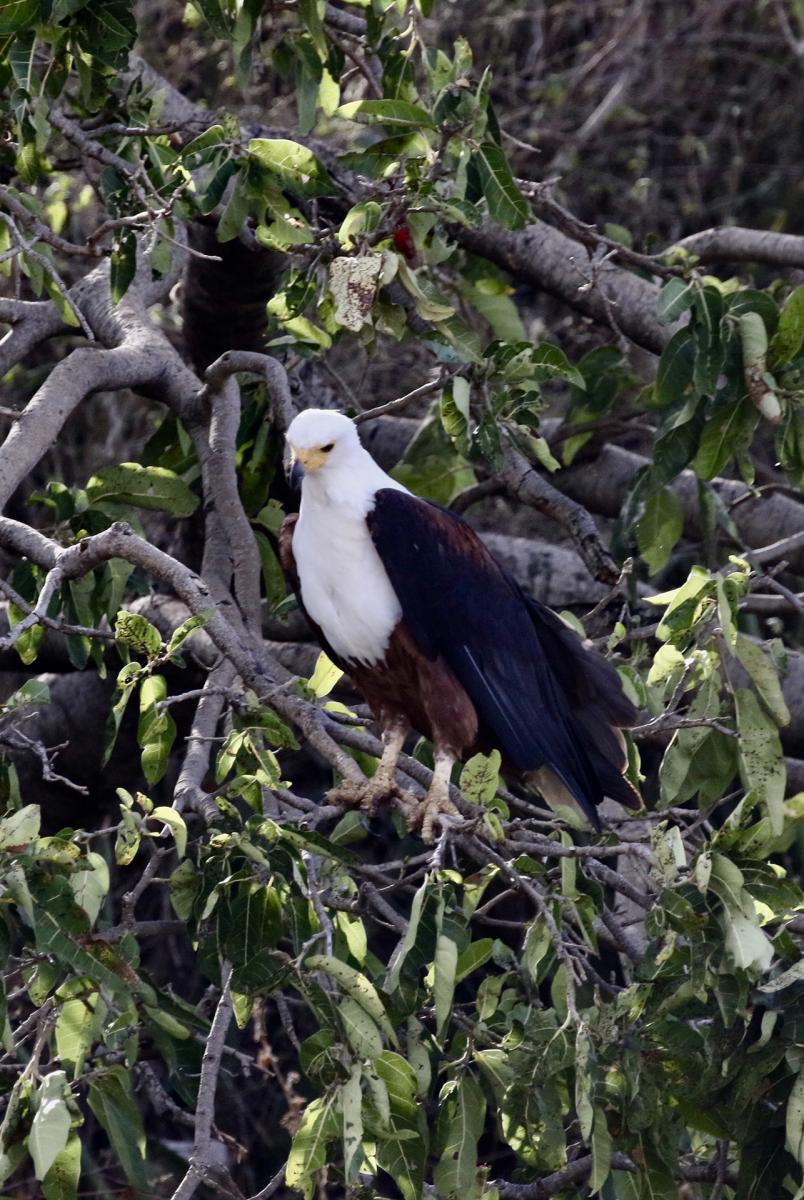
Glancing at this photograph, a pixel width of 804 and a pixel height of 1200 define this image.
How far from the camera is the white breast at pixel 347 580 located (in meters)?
3.10

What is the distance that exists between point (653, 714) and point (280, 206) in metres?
1.21

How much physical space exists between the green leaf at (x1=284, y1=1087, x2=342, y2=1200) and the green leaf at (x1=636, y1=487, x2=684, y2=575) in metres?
1.90

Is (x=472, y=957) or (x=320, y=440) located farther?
(x=320, y=440)

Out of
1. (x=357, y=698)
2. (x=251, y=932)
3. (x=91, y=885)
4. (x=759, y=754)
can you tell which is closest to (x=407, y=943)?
(x=251, y=932)

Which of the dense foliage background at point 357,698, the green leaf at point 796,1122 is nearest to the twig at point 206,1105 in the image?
the dense foliage background at point 357,698

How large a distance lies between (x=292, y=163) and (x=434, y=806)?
4.01ft

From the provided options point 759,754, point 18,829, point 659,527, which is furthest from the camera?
point 659,527

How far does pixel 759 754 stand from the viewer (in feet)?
8.20

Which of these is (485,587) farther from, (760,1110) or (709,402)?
(760,1110)

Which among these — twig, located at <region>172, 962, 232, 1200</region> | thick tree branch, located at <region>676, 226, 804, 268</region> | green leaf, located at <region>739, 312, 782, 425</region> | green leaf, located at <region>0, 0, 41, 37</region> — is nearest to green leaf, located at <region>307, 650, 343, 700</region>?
twig, located at <region>172, 962, 232, 1200</region>

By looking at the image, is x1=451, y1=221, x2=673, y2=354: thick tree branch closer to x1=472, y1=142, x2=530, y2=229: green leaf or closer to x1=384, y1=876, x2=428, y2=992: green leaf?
x1=472, y1=142, x2=530, y2=229: green leaf

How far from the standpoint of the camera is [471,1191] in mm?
2244

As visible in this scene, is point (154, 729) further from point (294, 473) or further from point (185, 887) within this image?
point (294, 473)

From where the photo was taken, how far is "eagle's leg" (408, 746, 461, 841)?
289cm
